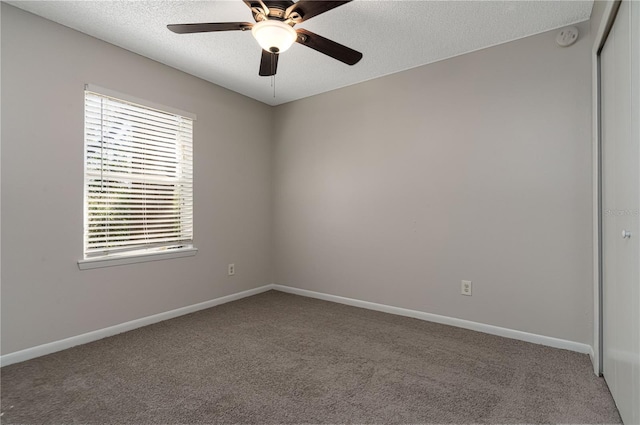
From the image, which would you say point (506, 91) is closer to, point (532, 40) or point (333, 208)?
point (532, 40)

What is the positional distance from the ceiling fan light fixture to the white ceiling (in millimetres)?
574

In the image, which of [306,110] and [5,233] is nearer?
[5,233]

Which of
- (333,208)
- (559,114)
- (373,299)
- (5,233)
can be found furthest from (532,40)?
(5,233)

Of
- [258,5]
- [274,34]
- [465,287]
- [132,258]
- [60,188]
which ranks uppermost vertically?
[258,5]

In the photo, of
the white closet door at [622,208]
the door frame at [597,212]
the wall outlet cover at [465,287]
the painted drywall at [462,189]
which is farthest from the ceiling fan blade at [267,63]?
the wall outlet cover at [465,287]

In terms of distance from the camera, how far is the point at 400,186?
3279 millimetres

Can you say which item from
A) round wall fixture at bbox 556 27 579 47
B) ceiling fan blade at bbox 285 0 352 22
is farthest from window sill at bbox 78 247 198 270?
round wall fixture at bbox 556 27 579 47

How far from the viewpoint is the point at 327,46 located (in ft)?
6.84

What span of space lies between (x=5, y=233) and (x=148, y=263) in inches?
A: 41.0

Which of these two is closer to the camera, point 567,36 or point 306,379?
point 306,379

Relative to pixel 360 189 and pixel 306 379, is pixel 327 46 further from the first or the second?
pixel 306 379

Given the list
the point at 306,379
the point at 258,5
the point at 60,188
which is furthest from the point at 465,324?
the point at 60,188

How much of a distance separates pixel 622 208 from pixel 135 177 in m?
3.43

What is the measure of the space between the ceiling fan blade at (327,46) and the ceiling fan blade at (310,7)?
0.14 meters
